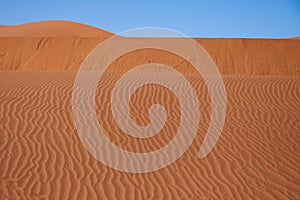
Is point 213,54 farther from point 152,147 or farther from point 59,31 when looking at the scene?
point 59,31

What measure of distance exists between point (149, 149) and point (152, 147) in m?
0.11

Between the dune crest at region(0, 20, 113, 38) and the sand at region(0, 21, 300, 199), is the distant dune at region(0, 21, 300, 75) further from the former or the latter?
the sand at region(0, 21, 300, 199)

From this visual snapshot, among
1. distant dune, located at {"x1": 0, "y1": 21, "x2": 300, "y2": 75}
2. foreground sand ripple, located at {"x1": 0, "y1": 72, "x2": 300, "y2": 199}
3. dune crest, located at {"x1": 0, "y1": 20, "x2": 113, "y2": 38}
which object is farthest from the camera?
dune crest, located at {"x1": 0, "y1": 20, "x2": 113, "y2": 38}

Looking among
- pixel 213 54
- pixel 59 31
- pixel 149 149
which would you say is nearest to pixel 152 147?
pixel 149 149

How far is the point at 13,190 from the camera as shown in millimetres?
5406

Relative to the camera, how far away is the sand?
18.7 ft

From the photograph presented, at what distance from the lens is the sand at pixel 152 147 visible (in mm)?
5688

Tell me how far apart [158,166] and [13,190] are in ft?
8.78

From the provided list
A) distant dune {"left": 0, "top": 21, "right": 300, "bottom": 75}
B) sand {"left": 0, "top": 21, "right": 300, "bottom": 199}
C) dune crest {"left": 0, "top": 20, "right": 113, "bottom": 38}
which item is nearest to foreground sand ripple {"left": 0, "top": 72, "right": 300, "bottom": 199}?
sand {"left": 0, "top": 21, "right": 300, "bottom": 199}

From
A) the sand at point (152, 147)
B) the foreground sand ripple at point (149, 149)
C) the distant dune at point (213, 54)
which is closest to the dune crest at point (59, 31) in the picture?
the distant dune at point (213, 54)

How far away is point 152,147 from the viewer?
7312mm

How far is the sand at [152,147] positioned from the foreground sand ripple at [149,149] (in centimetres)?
2

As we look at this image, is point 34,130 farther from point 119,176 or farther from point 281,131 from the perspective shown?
point 281,131

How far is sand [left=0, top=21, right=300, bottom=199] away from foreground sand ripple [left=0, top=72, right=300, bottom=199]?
17 mm
